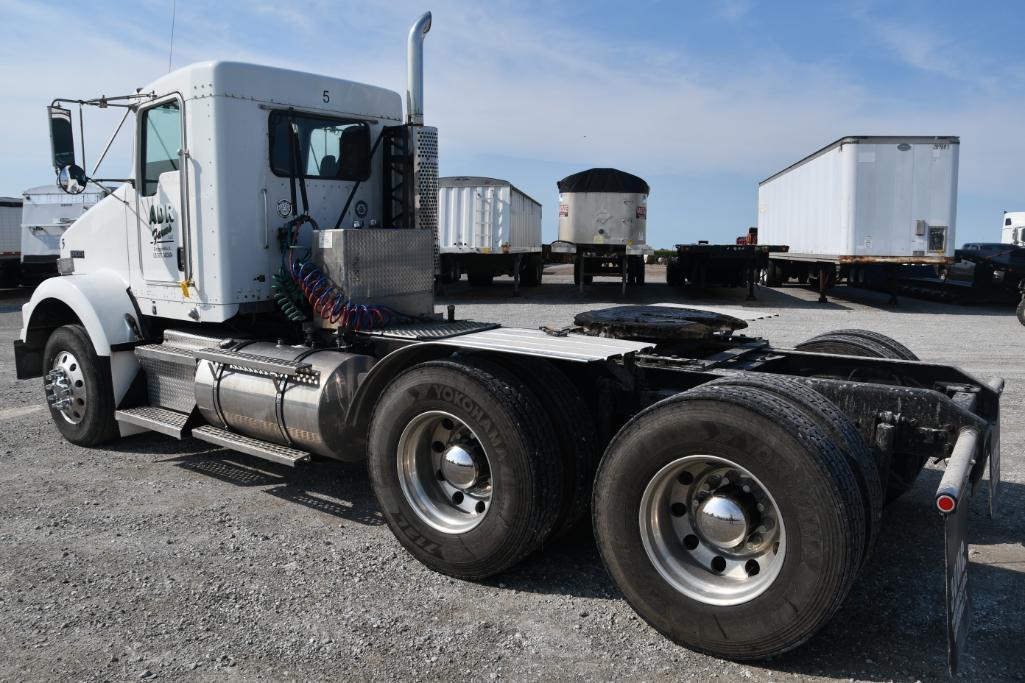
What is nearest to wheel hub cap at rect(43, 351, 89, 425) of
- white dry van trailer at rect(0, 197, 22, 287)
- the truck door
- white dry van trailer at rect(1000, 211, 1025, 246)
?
the truck door

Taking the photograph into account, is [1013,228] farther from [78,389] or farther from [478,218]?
[78,389]

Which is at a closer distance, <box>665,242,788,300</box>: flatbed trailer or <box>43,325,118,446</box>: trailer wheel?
<box>43,325,118,446</box>: trailer wheel

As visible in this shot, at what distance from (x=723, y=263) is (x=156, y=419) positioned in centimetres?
1784

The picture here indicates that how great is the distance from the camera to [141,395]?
6684mm

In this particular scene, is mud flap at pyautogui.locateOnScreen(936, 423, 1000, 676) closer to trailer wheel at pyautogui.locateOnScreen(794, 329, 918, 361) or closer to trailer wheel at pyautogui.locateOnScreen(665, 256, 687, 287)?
trailer wheel at pyautogui.locateOnScreen(794, 329, 918, 361)

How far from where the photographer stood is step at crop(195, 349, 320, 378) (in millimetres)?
5232

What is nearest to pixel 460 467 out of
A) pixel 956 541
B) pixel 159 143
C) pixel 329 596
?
pixel 329 596

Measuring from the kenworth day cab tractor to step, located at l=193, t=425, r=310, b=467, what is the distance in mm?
34

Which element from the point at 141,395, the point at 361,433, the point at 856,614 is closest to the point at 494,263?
the point at 141,395

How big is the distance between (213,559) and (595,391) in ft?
7.53

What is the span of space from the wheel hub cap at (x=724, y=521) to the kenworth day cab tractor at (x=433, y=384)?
1 centimetres

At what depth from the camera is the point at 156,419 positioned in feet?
20.2

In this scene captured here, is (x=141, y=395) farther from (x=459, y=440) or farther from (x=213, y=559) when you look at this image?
(x=459, y=440)

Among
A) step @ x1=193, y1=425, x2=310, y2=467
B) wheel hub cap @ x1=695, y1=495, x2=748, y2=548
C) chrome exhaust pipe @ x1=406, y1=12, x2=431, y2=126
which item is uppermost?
chrome exhaust pipe @ x1=406, y1=12, x2=431, y2=126
